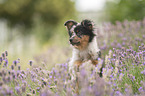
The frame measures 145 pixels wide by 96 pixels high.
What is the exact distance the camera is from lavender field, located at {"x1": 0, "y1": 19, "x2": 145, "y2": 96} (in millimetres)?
2085

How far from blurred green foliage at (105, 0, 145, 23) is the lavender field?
2.72 metres

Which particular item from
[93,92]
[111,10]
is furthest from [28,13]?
[93,92]

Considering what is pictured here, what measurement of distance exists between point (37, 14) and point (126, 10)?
24.9 ft

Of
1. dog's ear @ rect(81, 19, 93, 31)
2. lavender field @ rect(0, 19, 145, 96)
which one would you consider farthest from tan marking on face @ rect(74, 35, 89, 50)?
lavender field @ rect(0, 19, 145, 96)

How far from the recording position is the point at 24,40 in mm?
15453

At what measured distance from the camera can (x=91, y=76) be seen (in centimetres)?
229

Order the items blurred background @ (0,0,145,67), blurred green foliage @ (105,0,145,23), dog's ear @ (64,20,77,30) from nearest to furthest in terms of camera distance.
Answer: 1. dog's ear @ (64,20,77,30)
2. blurred green foliage @ (105,0,145,23)
3. blurred background @ (0,0,145,67)

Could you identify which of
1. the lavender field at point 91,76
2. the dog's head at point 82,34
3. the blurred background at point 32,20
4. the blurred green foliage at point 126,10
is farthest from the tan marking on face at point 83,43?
the blurred background at point 32,20

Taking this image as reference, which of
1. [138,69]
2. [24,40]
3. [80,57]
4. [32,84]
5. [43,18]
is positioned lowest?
[32,84]

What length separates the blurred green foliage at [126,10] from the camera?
864 cm

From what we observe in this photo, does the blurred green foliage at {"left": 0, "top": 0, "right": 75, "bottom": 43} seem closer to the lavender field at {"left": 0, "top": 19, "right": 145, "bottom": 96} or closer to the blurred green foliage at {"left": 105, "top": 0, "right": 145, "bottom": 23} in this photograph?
the blurred green foliage at {"left": 105, "top": 0, "right": 145, "bottom": 23}

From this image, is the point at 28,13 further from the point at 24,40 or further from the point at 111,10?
the point at 111,10

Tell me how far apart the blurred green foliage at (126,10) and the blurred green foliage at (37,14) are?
450 cm

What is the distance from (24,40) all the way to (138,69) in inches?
522
